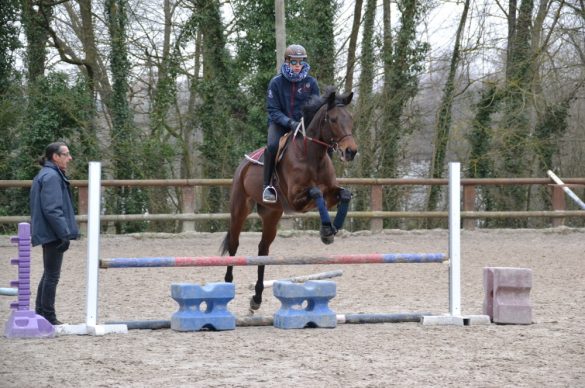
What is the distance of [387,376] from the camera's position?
5055mm

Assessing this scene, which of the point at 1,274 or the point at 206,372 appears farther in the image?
the point at 1,274

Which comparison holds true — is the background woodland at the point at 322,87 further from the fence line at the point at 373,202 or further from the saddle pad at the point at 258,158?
the saddle pad at the point at 258,158

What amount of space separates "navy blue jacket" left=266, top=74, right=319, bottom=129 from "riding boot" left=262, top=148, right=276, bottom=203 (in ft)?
1.09

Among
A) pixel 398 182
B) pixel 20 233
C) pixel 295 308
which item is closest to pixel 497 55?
pixel 398 182

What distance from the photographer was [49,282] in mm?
6941

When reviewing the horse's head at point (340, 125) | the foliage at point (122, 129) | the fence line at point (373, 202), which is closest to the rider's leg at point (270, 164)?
A: the horse's head at point (340, 125)

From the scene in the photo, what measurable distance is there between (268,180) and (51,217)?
2267mm

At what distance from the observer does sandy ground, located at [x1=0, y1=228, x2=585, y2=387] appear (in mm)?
5031

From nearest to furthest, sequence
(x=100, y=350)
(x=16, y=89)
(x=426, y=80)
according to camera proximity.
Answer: (x=100, y=350)
(x=16, y=89)
(x=426, y=80)

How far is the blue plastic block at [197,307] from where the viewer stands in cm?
688

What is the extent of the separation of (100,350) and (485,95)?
54.0ft

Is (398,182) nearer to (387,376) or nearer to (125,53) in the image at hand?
(125,53)

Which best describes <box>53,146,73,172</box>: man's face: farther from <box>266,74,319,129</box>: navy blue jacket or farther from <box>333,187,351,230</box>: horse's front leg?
<box>333,187,351,230</box>: horse's front leg

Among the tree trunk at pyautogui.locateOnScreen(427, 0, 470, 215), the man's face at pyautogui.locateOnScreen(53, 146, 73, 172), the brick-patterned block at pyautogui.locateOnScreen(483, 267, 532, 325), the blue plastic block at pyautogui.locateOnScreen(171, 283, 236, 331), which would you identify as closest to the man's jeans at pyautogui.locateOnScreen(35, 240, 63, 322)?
the man's face at pyautogui.locateOnScreen(53, 146, 73, 172)
